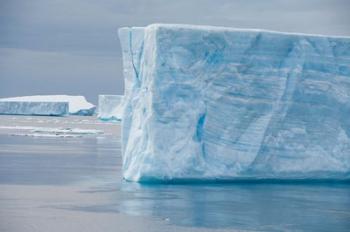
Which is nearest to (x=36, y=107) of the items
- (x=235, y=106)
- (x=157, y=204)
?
(x=235, y=106)

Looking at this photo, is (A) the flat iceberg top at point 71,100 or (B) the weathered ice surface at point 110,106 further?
(A) the flat iceberg top at point 71,100

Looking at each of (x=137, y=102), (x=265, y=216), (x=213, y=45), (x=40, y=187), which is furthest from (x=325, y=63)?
(x=40, y=187)

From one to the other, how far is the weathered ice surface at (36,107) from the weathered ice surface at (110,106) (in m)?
10.4

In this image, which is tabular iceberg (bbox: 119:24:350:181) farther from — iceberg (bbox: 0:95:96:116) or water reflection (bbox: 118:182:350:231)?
iceberg (bbox: 0:95:96:116)

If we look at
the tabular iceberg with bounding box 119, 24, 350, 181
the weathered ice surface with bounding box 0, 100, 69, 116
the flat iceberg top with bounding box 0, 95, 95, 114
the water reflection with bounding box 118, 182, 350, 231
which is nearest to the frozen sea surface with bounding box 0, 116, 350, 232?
the water reflection with bounding box 118, 182, 350, 231

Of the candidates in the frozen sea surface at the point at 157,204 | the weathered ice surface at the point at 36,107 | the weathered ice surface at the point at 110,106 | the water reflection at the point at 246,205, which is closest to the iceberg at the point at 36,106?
the weathered ice surface at the point at 36,107

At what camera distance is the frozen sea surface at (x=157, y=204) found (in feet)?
31.9

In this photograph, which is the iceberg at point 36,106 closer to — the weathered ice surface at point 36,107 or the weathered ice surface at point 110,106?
the weathered ice surface at point 36,107

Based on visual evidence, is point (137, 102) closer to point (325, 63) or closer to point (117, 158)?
point (325, 63)

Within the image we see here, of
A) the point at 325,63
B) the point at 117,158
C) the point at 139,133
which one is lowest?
the point at 117,158

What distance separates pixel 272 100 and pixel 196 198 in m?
2.59

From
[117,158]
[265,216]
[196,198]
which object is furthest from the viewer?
[117,158]

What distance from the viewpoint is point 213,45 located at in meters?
13.1

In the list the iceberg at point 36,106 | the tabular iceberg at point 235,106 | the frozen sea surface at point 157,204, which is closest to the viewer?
the frozen sea surface at point 157,204
